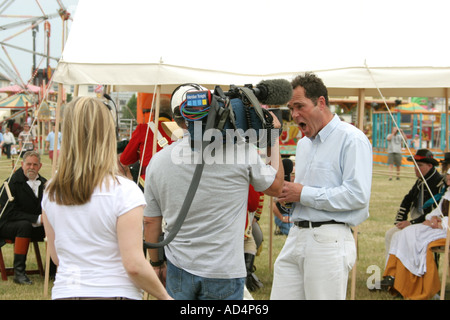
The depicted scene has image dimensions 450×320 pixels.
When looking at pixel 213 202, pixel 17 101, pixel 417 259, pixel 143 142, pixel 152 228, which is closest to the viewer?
pixel 213 202

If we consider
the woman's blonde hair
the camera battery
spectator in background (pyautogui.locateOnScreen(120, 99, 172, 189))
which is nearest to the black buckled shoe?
spectator in background (pyautogui.locateOnScreen(120, 99, 172, 189))

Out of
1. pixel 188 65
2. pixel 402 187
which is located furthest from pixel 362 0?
pixel 402 187

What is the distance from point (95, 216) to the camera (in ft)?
7.07

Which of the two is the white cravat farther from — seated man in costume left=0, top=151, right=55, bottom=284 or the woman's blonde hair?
the woman's blonde hair

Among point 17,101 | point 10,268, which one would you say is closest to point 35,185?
point 10,268

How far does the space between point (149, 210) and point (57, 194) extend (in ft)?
2.46

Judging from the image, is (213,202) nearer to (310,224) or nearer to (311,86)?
(310,224)

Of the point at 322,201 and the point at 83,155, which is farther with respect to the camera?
the point at 322,201

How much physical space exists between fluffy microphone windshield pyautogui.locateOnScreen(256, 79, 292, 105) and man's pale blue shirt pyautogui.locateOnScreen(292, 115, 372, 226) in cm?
74

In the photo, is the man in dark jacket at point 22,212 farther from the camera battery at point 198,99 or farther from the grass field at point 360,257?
the camera battery at point 198,99

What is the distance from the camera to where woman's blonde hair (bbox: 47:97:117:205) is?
215cm

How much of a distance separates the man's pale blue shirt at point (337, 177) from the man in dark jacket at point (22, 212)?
4172mm

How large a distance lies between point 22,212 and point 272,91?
196 inches
